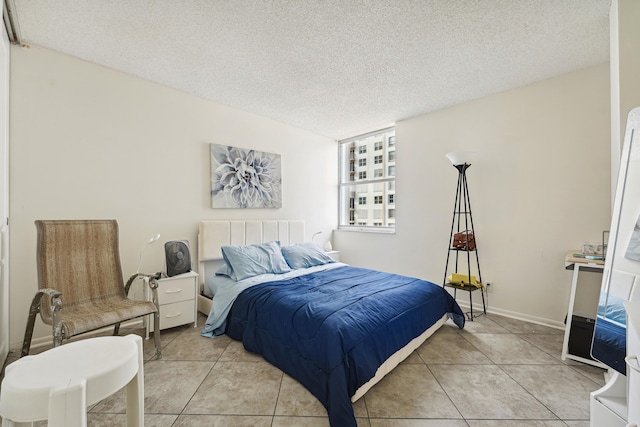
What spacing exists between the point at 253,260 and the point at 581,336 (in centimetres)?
293

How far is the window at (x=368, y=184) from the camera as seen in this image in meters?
4.34

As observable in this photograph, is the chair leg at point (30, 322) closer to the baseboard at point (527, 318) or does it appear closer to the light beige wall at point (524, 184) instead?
the light beige wall at point (524, 184)

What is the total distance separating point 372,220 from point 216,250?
2581 millimetres

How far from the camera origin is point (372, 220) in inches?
179

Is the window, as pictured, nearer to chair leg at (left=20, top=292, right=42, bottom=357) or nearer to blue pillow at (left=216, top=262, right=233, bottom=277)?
blue pillow at (left=216, top=262, right=233, bottom=277)

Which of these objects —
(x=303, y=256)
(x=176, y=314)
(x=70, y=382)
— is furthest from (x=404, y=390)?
(x=176, y=314)

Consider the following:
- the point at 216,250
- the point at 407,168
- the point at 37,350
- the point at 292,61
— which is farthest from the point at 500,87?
the point at 37,350

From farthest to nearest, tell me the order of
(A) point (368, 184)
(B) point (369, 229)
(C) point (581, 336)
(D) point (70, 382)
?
(A) point (368, 184) → (B) point (369, 229) → (C) point (581, 336) → (D) point (70, 382)

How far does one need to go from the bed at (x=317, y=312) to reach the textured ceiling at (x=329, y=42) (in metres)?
1.73

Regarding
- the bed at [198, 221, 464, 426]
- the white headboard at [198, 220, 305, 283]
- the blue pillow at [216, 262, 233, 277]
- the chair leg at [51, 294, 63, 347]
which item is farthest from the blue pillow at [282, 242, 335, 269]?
the chair leg at [51, 294, 63, 347]

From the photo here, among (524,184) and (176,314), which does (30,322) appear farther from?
(524,184)

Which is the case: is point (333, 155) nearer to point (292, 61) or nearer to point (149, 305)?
point (292, 61)

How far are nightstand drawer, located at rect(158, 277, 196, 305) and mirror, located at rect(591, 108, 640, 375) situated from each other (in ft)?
9.67

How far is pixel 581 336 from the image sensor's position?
2.04m
